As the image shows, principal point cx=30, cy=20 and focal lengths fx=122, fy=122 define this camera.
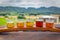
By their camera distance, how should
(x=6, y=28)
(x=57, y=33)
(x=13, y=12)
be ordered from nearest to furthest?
(x=6, y=28)
(x=57, y=33)
(x=13, y=12)

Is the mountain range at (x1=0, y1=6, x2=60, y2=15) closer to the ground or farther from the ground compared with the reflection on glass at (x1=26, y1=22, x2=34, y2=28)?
farther from the ground

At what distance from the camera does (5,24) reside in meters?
1.82

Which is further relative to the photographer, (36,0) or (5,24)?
(36,0)

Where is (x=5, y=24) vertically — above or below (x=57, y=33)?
above

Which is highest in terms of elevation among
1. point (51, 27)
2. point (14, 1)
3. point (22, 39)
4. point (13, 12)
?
point (14, 1)

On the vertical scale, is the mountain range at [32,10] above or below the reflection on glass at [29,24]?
above

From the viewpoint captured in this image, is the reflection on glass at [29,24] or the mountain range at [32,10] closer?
the reflection on glass at [29,24]

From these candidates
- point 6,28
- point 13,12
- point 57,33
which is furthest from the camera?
point 13,12

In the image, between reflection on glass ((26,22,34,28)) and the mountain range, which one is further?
the mountain range

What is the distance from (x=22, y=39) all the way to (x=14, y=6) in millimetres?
879

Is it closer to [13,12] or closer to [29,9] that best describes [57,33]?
[29,9]

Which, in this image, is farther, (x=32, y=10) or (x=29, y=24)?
(x=32, y=10)

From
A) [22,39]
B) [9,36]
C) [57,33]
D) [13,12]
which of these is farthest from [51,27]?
[13,12]

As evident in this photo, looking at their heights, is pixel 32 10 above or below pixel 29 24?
above
